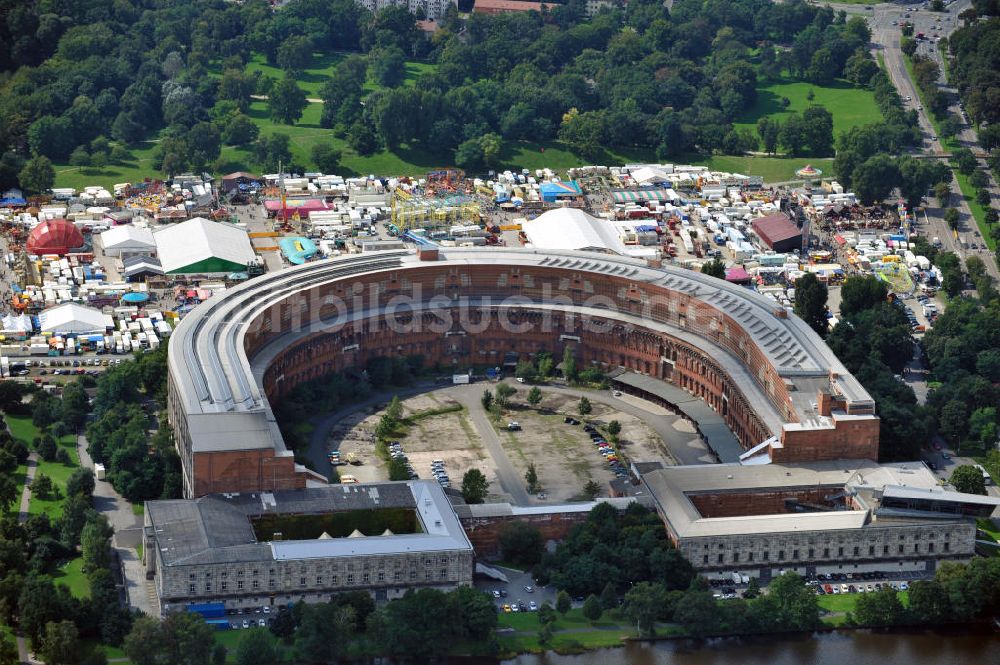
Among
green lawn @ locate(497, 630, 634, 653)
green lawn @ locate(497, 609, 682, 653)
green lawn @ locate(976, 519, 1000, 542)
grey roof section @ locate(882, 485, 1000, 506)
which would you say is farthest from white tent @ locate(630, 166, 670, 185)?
green lawn @ locate(497, 630, 634, 653)

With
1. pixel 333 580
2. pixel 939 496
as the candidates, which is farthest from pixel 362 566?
pixel 939 496

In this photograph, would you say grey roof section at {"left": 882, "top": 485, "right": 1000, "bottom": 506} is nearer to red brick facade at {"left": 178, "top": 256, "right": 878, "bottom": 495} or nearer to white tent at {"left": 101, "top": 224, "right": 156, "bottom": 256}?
red brick facade at {"left": 178, "top": 256, "right": 878, "bottom": 495}

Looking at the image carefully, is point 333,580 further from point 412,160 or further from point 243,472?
point 412,160

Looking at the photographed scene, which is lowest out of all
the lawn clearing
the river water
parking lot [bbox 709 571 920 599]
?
the river water

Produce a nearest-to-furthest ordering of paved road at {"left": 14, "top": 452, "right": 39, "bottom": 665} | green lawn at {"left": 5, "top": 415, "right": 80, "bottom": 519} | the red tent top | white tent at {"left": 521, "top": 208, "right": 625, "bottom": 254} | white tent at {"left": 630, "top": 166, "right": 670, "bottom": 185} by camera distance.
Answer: paved road at {"left": 14, "top": 452, "right": 39, "bottom": 665} < green lawn at {"left": 5, "top": 415, "right": 80, "bottom": 519} < the red tent top < white tent at {"left": 521, "top": 208, "right": 625, "bottom": 254} < white tent at {"left": 630, "top": 166, "right": 670, "bottom": 185}

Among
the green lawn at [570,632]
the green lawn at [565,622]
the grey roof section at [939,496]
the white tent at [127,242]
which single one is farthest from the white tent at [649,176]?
the green lawn at [565,622]

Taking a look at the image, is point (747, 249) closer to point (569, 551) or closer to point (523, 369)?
point (523, 369)

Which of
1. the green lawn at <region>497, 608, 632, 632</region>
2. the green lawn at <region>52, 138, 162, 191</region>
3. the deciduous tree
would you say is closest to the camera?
the green lawn at <region>497, 608, 632, 632</region>
